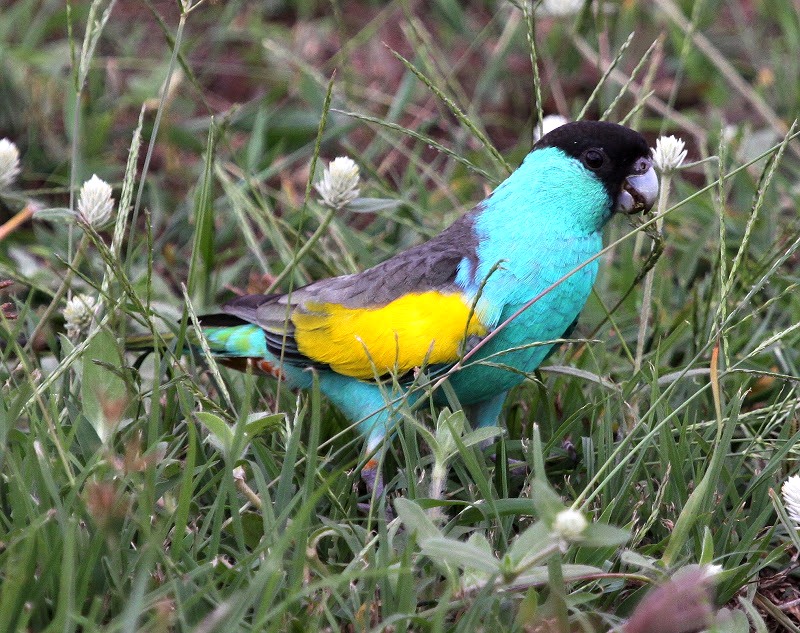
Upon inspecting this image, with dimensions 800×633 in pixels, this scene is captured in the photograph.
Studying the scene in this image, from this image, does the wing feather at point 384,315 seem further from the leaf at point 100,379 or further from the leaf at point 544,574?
the leaf at point 544,574

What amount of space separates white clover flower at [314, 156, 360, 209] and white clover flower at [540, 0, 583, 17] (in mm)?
1493

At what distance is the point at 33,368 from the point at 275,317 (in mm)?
547

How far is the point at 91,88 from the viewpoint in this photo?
12.2 ft

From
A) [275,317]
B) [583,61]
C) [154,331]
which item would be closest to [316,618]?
[154,331]

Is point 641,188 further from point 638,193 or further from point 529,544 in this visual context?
point 529,544

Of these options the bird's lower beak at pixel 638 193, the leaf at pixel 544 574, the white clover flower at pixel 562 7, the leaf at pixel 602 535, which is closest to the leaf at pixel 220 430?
the leaf at pixel 544 574

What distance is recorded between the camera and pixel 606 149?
2.31 metres

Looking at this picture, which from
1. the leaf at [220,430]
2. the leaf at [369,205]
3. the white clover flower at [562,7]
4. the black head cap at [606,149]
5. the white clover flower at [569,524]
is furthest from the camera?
the white clover flower at [562,7]

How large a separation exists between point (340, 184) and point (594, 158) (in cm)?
57

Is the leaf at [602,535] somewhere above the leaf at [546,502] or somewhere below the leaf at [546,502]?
below

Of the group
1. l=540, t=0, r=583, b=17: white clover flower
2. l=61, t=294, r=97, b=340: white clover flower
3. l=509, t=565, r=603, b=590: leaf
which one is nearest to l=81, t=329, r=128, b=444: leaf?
l=61, t=294, r=97, b=340: white clover flower

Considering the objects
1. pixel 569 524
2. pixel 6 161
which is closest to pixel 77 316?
pixel 6 161

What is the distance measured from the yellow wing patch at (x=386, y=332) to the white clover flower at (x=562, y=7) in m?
1.69

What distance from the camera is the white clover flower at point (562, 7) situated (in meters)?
3.56
